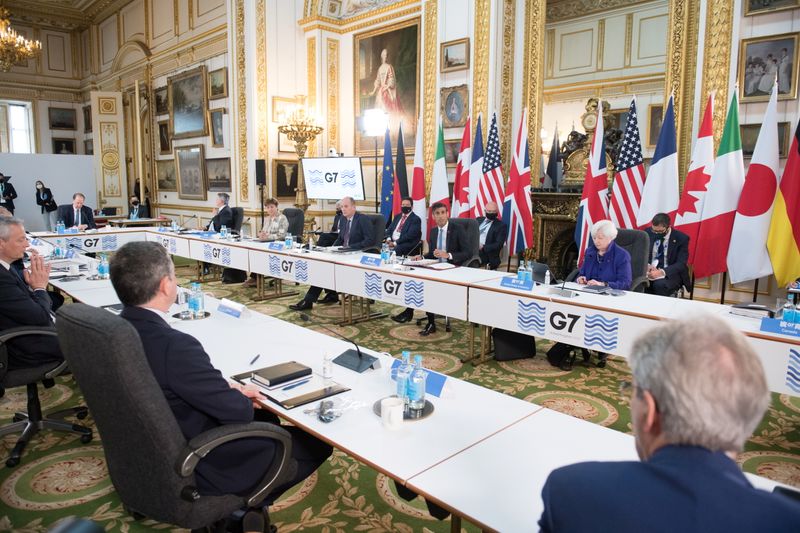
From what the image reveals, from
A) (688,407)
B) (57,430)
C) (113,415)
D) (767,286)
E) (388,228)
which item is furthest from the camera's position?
(388,228)

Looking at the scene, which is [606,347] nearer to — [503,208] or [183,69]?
[503,208]

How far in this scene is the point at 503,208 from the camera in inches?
284

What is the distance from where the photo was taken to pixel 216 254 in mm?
7258

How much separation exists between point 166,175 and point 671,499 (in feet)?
45.9

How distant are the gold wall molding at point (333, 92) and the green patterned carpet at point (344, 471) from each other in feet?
21.3

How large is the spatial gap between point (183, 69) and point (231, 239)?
648 centimetres

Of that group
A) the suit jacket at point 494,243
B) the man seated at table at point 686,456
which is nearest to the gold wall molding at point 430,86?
the suit jacket at point 494,243

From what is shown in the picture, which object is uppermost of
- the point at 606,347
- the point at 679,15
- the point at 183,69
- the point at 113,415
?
the point at 183,69

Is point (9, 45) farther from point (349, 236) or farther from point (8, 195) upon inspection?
point (349, 236)

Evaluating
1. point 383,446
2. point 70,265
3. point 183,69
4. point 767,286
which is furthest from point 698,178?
point 183,69

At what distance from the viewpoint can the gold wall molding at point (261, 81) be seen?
375 inches

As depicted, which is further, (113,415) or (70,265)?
(70,265)

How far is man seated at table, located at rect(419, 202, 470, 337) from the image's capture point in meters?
5.81

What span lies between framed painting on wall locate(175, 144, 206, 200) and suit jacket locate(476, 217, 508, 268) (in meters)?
7.43
